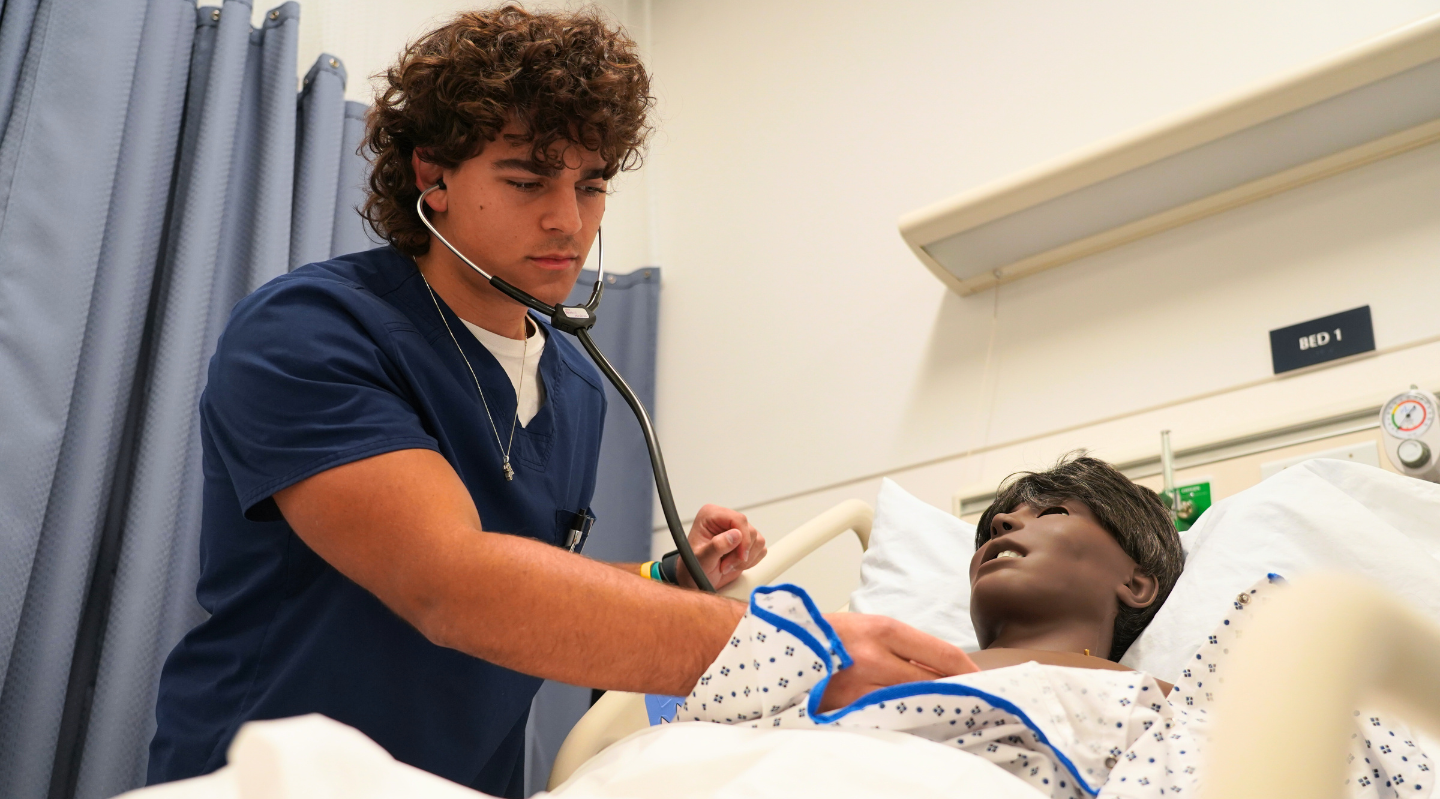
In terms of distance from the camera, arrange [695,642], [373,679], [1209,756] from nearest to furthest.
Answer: [1209,756]
[695,642]
[373,679]

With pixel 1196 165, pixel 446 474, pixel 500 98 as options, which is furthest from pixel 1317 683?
pixel 1196 165

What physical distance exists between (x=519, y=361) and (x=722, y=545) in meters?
Result: 0.36

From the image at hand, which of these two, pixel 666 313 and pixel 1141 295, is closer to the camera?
pixel 1141 295

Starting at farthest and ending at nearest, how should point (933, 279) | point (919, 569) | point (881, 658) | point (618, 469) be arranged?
point (618, 469) → point (933, 279) → point (919, 569) → point (881, 658)

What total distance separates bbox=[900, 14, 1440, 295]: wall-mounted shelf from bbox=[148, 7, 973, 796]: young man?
2.77 feet

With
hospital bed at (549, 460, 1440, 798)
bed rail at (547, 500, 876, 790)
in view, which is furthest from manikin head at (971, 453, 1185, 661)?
hospital bed at (549, 460, 1440, 798)

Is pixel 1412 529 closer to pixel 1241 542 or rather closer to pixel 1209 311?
pixel 1241 542

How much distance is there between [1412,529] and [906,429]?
42.5 inches

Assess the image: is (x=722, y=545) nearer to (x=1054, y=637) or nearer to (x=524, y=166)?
(x=1054, y=637)

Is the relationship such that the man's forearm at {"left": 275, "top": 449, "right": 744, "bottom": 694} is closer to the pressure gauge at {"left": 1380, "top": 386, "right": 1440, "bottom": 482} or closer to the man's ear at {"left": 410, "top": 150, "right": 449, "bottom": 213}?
the man's ear at {"left": 410, "top": 150, "right": 449, "bottom": 213}

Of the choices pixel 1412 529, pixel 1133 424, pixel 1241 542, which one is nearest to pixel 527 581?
pixel 1241 542

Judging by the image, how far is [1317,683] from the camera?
51cm

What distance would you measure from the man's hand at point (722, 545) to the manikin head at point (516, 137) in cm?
36

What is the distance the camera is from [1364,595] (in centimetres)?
55
